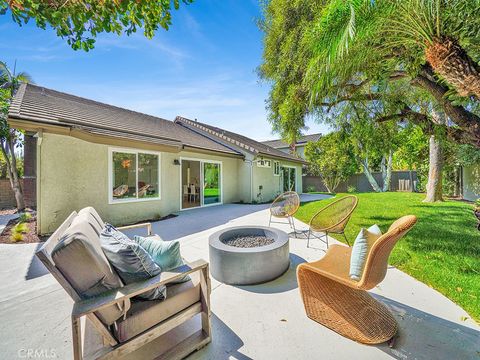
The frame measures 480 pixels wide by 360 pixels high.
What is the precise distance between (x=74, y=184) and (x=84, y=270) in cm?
648

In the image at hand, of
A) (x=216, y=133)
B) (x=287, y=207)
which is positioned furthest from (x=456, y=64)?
(x=216, y=133)

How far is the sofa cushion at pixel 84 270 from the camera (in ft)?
5.83

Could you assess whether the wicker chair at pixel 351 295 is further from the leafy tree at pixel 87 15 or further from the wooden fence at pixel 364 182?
the wooden fence at pixel 364 182

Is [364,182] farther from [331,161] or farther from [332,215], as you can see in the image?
[332,215]

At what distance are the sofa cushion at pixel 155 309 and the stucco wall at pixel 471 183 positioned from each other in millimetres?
18244

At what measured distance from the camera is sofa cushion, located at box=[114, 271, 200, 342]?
75.5 inches

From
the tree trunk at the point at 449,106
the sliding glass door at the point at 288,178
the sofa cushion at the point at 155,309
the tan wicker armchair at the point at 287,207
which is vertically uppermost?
the tree trunk at the point at 449,106

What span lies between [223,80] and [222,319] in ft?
34.1

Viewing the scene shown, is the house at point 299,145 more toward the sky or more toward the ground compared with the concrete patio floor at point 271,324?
more toward the sky

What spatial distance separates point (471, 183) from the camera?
44.8ft

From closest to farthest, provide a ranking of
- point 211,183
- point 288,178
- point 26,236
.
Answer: point 26,236 < point 211,183 < point 288,178

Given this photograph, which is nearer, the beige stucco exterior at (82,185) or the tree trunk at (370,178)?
the beige stucco exterior at (82,185)

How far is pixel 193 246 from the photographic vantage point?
18.3ft

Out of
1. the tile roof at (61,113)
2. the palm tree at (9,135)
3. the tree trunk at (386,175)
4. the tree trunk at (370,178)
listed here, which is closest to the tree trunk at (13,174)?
the palm tree at (9,135)
